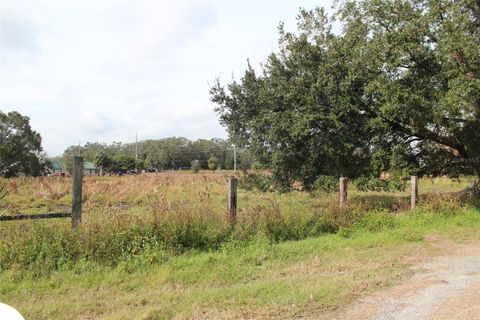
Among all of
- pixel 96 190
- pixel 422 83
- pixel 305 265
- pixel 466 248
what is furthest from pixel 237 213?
pixel 96 190

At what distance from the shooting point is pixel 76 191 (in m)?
8.09

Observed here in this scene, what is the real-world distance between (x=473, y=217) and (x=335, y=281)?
8144 mm

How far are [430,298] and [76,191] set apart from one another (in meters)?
6.32

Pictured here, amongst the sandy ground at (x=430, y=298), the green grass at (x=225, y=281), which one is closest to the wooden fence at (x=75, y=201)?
the green grass at (x=225, y=281)

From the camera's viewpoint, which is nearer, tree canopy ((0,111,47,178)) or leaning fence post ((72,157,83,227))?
leaning fence post ((72,157,83,227))

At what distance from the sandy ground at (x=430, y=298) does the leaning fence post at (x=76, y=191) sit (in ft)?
16.9

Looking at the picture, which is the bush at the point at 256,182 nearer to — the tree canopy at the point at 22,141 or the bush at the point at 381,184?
the bush at the point at 381,184

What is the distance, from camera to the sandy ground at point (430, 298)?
5016mm

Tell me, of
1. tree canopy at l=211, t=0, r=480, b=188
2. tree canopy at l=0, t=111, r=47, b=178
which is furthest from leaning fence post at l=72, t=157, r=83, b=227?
tree canopy at l=0, t=111, r=47, b=178

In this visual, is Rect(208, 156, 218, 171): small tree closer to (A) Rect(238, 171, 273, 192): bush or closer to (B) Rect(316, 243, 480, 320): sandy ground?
(A) Rect(238, 171, 273, 192): bush

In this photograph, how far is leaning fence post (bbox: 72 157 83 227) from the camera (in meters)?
7.94

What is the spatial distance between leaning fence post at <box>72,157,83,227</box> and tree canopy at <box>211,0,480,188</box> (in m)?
8.36

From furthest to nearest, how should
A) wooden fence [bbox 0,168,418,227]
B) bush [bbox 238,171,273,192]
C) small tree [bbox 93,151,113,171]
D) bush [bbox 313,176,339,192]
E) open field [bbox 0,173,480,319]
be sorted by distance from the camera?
small tree [bbox 93,151,113,171]
bush [bbox 238,171,273,192]
bush [bbox 313,176,339,192]
wooden fence [bbox 0,168,418,227]
open field [bbox 0,173,480,319]

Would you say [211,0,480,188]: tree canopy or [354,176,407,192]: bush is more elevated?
[211,0,480,188]: tree canopy
